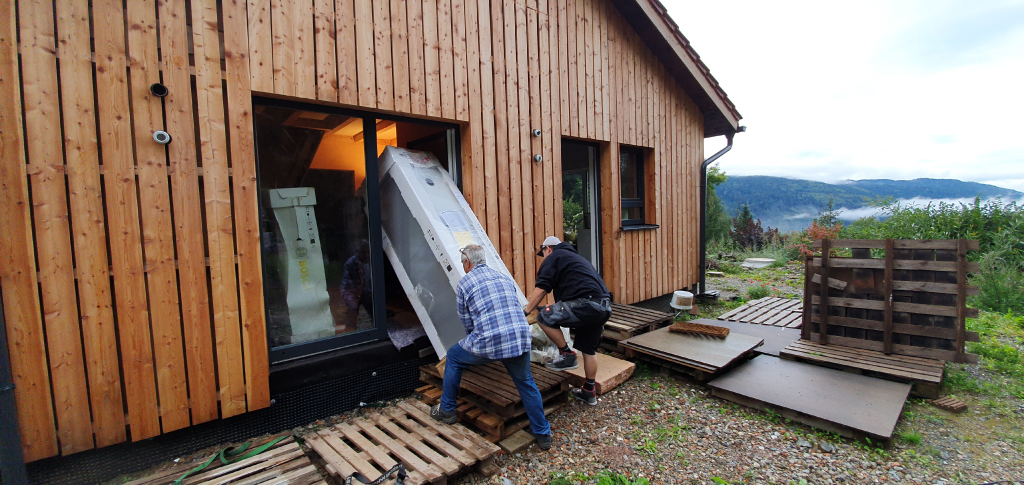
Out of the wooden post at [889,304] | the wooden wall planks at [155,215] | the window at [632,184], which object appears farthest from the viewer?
the window at [632,184]

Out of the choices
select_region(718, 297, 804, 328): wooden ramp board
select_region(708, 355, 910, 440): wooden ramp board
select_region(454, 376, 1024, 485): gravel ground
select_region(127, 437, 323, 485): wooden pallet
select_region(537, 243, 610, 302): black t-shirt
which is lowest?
select_region(454, 376, 1024, 485): gravel ground

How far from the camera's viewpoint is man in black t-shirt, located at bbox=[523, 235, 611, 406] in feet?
13.8

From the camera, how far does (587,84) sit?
22.0 ft

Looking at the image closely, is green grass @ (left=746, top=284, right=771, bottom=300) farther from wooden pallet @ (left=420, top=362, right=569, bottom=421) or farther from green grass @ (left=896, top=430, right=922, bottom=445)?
wooden pallet @ (left=420, top=362, right=569, bottom=421)

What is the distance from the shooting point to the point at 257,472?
3150mm

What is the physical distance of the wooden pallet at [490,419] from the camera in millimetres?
3613

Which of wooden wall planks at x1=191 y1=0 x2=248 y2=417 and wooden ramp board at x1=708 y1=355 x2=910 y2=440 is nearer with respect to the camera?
wooden wall planks at x1=191 y1=0 x2=248 y2=417

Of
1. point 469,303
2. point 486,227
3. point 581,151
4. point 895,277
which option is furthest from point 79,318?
point 895,277

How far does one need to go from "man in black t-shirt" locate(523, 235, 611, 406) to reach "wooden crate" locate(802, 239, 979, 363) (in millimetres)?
3137

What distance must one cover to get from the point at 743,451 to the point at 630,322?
262 centimetres

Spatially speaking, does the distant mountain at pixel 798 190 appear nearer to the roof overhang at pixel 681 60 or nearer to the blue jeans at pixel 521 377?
the roof overhang at pixel 681 60

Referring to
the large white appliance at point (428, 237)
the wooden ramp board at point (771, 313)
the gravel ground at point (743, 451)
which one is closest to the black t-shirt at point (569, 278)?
the large white appliance at point (428, 237)

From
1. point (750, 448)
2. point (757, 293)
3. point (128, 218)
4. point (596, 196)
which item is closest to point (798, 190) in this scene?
point (757, 293)

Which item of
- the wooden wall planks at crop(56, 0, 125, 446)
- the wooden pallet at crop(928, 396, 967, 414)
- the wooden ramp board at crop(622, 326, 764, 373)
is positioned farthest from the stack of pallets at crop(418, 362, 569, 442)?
the wooden pallet at crop(928, 396, 967, 414)
